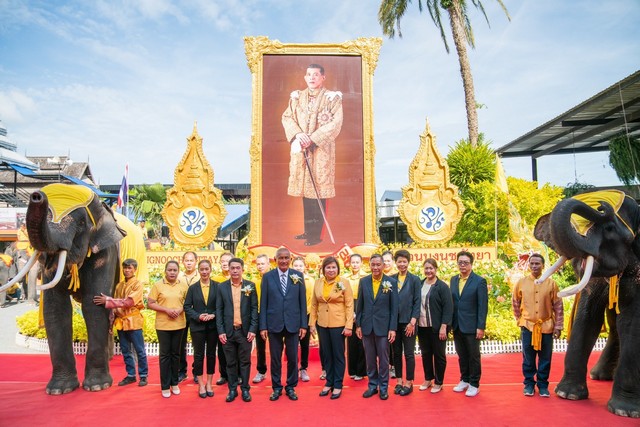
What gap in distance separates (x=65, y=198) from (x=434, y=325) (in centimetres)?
383

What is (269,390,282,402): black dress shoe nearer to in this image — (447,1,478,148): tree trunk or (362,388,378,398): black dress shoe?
(362,388,378,398): black dress shoe

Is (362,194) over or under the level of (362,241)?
over

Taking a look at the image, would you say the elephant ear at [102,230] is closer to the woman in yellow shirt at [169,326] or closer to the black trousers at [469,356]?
the woman in yellow shirt at [169,326]

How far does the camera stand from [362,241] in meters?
11.6

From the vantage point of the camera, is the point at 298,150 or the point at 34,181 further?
the point at 34,181

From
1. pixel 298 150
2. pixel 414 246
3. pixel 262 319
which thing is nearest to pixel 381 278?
pixel 262 319

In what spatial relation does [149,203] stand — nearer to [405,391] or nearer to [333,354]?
[333,354]

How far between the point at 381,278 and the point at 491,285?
4305 mm

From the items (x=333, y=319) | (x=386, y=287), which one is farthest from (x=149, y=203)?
(x=386, y=287)

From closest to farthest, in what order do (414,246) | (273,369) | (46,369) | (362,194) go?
(273,369) → (46,369) → (414,246) → (362,194)

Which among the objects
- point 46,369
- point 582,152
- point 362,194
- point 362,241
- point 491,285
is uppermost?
point 582,152

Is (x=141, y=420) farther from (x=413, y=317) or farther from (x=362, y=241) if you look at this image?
(x=362, y=241)

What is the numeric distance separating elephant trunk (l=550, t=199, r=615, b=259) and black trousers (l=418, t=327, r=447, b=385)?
144cm

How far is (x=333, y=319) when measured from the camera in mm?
4707
